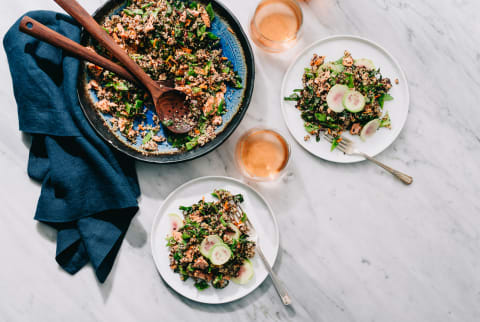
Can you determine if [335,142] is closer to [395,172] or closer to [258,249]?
[395,172]

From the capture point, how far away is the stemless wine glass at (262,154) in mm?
1896

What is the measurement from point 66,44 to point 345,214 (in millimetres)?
1751

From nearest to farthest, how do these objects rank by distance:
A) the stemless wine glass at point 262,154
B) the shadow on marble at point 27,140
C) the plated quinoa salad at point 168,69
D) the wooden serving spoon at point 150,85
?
the wooden serving spoon at point 150,85
the plated quinoa salad at point 168,69
the stemless wine glass at point 262,154
the shadow on marble at point 27,140

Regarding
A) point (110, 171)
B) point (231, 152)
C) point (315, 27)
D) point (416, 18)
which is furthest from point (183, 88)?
point (416, 18)

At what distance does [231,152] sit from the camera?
6.70 ft

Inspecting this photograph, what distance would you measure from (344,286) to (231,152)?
1068 mm

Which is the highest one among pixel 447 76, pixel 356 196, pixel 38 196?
pixel 447 76

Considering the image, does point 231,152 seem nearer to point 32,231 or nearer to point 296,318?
point 296,318

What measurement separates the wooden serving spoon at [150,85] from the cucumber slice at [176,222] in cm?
48

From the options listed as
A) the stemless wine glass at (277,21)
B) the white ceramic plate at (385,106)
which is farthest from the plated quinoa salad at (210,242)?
the stemless wine glass at (277,21)

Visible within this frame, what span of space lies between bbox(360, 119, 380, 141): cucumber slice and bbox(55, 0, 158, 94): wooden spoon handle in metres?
1.15

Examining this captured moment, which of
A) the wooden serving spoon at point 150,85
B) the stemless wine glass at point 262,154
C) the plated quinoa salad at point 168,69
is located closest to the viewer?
the wooden serving spoon at point 150,85

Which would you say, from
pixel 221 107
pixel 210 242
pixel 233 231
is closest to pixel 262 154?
pixel 221 107

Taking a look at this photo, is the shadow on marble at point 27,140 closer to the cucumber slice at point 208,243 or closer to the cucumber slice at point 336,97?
the cucumber slice at point 208,243
